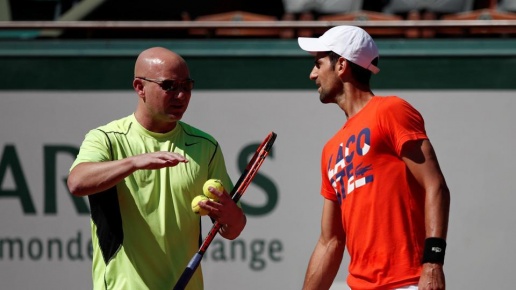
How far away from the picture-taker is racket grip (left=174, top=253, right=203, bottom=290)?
4457 millimetres

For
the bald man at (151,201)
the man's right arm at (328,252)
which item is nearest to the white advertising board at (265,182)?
the man's right arm at (328,252)

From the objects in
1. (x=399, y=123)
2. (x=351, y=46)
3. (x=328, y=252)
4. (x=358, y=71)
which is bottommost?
(x=328, y=252)

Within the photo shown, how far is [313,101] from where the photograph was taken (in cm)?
711

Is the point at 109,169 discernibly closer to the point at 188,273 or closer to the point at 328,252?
the point at 188,273

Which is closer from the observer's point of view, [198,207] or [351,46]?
[198,207]

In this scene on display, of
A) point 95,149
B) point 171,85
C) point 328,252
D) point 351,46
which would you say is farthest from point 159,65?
point 328,252

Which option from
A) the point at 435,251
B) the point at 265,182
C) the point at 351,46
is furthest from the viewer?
the point at 265,182

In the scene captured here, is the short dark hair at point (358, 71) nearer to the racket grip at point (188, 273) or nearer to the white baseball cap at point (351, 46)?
the white baseball cap at point (351, 46)

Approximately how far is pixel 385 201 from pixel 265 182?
2619 millimetres

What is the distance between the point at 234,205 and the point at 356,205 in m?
0.53

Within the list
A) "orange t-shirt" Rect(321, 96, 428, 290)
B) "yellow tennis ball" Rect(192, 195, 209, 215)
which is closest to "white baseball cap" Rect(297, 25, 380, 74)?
"orange t-shirt" Rect(321, 96, 428, 290)

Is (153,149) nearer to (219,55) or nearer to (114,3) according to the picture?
(219,55)

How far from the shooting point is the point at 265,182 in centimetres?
709

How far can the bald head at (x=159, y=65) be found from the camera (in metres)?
4.64
